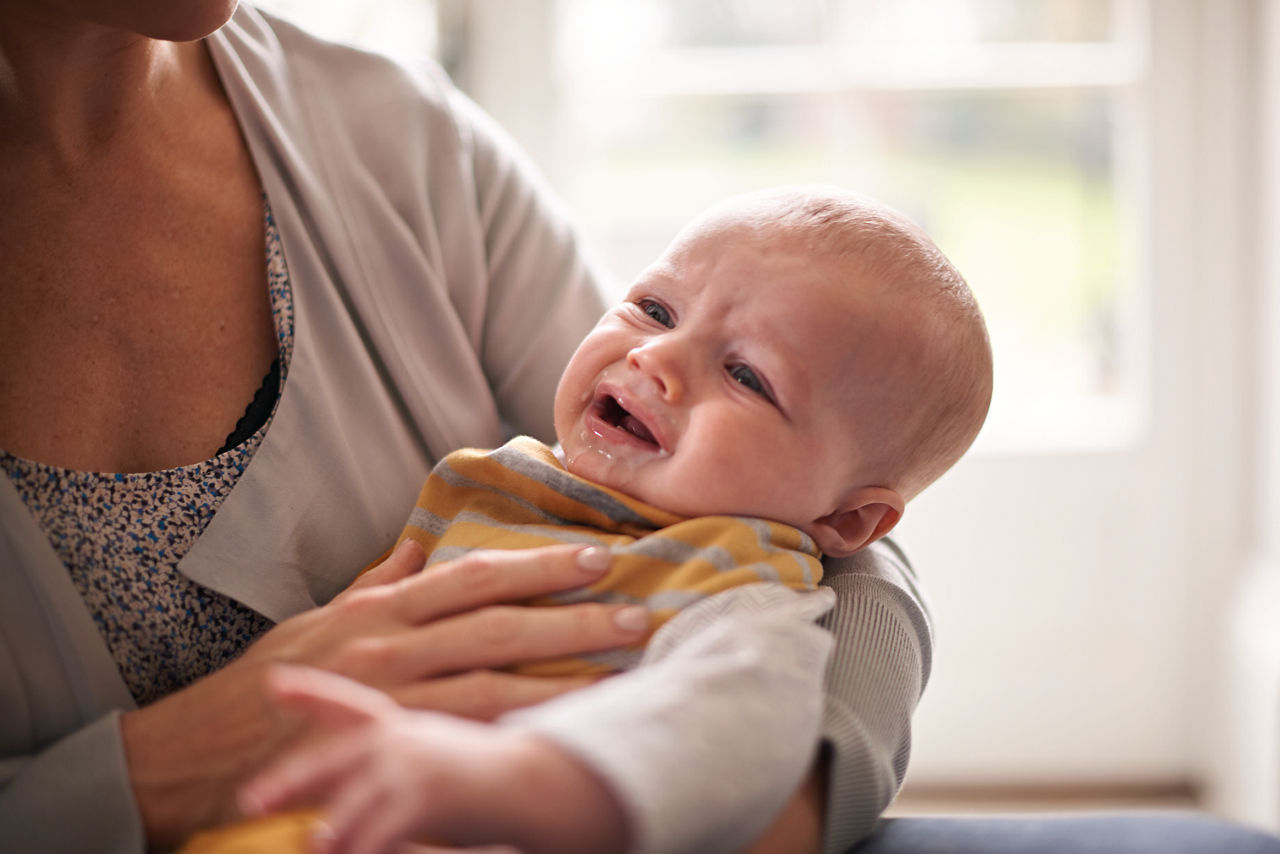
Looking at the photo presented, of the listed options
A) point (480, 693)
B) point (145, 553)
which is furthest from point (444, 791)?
point (145, 553)

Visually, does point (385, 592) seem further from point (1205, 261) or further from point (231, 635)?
point (1205, 261)

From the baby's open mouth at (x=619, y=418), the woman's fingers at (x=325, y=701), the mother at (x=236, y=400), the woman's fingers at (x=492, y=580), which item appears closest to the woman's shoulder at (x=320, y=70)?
the mother at (x=236, y=400)

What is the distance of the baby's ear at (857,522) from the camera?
1.03 meters

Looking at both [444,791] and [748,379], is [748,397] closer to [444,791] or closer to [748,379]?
[748,379]

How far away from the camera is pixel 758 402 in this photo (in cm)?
96

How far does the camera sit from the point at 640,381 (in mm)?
982

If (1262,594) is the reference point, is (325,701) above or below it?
above

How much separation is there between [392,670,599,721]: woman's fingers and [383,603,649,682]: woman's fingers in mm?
15

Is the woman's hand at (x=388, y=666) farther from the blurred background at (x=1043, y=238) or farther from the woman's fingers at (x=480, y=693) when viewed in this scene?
the blurred background at (x=1043, y=238)

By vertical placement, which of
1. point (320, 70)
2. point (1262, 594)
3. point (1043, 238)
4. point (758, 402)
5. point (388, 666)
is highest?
point (320, 70)

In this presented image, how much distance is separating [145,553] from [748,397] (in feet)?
1.77

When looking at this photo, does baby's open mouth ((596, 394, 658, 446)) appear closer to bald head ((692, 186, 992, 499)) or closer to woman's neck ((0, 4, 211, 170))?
bald head ((692, 186, 992, 499))

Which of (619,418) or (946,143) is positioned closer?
(619,418)

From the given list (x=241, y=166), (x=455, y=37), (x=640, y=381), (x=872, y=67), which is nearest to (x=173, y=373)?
(x=241, y=166)
